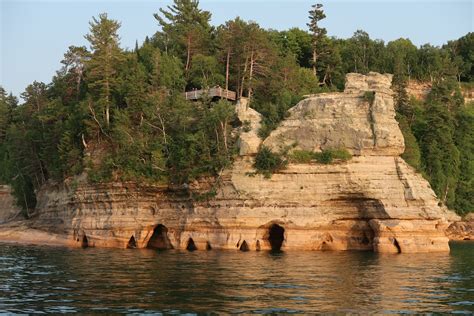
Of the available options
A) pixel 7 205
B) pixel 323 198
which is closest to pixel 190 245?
pixel 323 198

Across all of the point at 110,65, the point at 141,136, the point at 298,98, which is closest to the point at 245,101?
the point at 298,98

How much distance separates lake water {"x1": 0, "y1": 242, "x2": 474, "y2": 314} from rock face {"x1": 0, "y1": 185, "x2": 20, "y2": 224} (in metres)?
36.5

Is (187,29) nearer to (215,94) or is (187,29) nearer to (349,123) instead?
(215,94)

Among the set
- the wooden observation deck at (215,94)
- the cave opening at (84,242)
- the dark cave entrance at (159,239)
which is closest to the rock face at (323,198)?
the dark cave entrance at (159,239)

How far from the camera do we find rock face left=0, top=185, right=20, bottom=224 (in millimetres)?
69250

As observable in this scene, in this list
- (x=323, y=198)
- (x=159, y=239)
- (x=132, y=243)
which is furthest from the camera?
(x=159, y=239)

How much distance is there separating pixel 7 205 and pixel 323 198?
47700 millimetres

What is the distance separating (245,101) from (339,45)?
3190 centimetres

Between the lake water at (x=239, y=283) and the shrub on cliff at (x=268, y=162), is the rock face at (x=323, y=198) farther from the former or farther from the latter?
the lake water at (x=239, y=283)

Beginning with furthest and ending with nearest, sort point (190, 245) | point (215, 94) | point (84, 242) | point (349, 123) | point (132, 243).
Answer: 1. point (215, 94)
2. point (84, 242)
3. point (132, 243)
4. point (190, 245)
5. point (349, 123)

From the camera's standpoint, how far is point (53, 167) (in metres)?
53.5

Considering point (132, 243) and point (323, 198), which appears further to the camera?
point (132, 243)

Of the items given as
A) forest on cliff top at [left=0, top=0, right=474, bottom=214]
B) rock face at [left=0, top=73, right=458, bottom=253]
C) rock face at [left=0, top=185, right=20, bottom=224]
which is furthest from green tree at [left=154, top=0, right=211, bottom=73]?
rock face at [left=0, top=185, right=20, bottom=224]

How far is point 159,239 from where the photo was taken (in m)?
45.2
